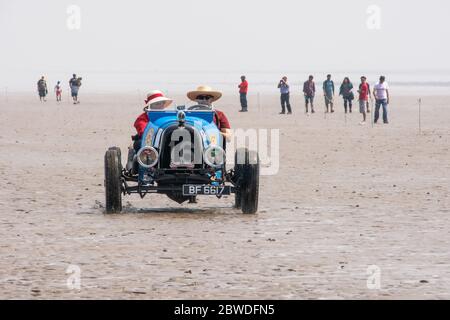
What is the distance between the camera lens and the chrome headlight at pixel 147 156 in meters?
17.5

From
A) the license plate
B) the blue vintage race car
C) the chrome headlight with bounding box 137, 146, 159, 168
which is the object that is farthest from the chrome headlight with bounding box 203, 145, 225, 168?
the chrome headlight with bounding box 137, 146, 159, 168

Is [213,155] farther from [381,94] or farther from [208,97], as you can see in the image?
[381,94]

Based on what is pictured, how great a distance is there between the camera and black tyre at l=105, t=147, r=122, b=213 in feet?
57.0

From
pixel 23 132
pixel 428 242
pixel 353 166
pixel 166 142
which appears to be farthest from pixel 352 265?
pixel 23 132

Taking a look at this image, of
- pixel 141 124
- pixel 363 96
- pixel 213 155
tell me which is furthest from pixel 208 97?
pixel 363 96

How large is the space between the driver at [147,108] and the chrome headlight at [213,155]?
1.15m

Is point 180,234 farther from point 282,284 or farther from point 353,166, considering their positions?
point 353,166

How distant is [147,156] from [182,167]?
514 mm

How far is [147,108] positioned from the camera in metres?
18.7

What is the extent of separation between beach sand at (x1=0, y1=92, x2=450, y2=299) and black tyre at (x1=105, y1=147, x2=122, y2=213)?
0.63ft

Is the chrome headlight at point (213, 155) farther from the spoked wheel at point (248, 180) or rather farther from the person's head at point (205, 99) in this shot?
the person's head at point (205, 99)

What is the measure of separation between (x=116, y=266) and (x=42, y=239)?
88.2 inches

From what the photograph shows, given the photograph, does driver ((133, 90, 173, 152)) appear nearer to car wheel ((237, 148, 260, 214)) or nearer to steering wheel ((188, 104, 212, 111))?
steering wheel ((188, 104, 212, 111))

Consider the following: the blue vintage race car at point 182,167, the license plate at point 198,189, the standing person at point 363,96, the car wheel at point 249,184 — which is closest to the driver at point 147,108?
the blue vintage race car at point 182,167
